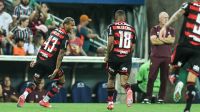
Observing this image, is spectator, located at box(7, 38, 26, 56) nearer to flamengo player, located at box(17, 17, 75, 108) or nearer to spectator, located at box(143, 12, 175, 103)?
spectator, located at box(143, 12, 175, 103)

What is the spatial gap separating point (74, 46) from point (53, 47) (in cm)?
652

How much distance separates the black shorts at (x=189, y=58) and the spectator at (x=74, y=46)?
920cm

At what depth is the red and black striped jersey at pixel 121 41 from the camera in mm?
16391

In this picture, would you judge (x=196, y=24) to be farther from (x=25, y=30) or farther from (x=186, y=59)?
(x=25, y=30)

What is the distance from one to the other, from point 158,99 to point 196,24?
257 inches

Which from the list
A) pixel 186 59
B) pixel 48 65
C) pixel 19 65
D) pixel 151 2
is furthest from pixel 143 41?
pixel 186 59

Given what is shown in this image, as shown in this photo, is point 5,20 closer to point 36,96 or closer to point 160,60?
point 36,96

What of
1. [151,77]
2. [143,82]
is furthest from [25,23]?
[151,77]

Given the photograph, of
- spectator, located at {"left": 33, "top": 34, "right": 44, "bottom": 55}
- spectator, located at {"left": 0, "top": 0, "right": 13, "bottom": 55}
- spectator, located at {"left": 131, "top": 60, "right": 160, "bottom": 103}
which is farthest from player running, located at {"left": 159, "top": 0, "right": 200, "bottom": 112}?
spectator, located at {"left": 0, "top": 0, "right": 13, "bottom": 55}

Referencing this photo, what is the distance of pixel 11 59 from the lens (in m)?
22.2

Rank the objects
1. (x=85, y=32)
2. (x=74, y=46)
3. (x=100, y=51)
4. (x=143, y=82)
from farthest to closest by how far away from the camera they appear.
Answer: (x=100, y=51), (x=85, y=32), (x=74, y=46), (x=143, y=82)

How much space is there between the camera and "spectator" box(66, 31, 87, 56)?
905 inches

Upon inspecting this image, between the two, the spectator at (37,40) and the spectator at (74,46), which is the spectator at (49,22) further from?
the spectator at (37,40)

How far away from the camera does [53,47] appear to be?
16547mm
